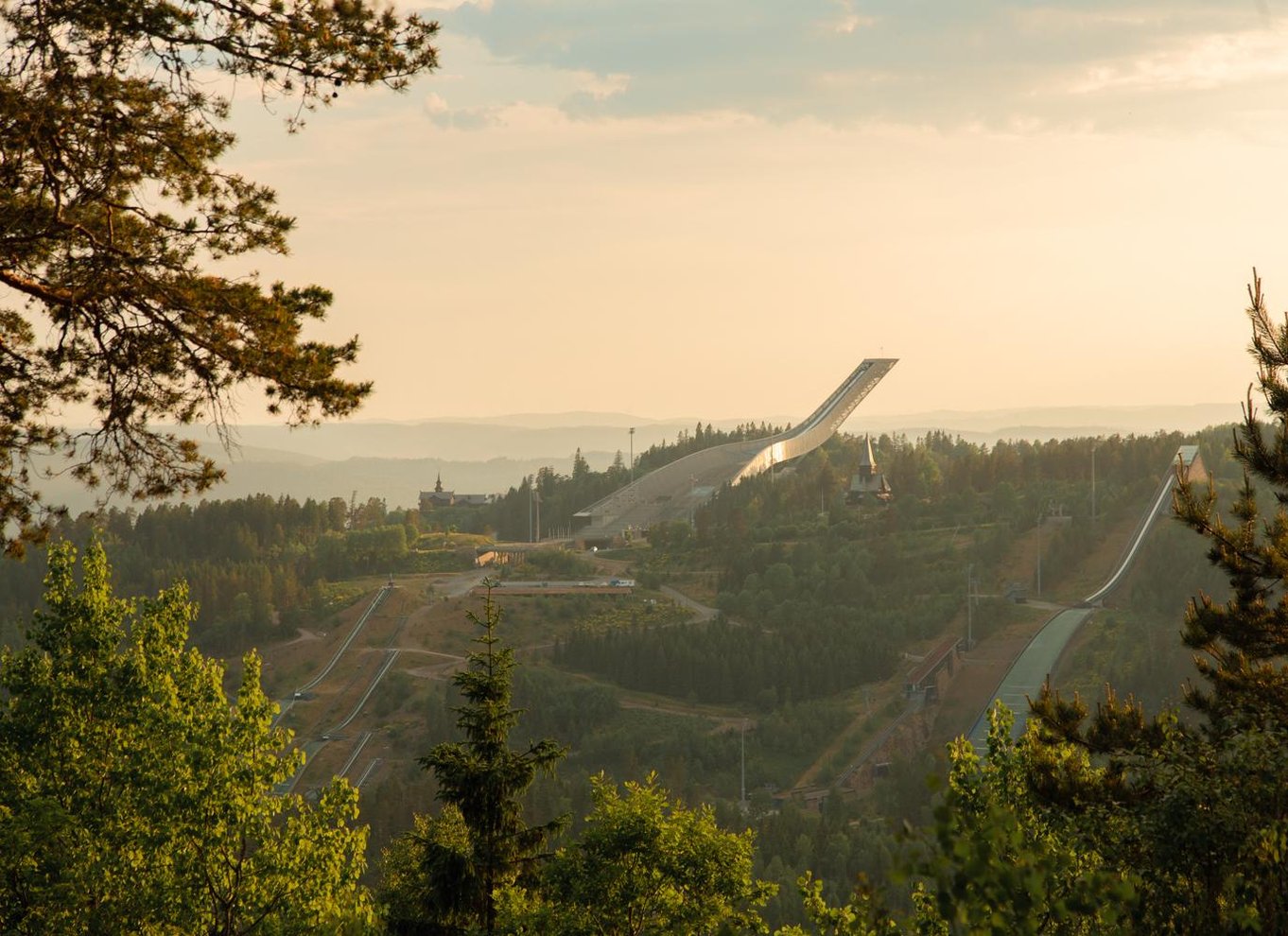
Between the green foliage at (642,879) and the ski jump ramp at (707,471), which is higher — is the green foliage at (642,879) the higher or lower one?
the lower one

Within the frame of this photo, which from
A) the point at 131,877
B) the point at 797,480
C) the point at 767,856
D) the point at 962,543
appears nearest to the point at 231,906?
the point at 131,877

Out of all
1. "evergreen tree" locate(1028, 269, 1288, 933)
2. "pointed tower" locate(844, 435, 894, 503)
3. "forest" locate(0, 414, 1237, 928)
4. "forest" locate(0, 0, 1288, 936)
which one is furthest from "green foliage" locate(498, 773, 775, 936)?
"pointed tower" locate(844, 435, 894, 503)

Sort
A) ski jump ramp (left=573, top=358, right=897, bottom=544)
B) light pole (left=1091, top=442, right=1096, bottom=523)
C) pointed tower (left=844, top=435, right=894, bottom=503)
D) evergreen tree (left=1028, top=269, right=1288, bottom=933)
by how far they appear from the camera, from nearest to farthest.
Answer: evergreen tree (left=1028, top=269, right=1288, bottom=933) → light pole (left=1091, top=442, right=1096, bottom=523) → pointed tower (left=844, top=435, right=894, bottom=503) → ski jump ramp (left=573, top=358, right=897, bottom=544)

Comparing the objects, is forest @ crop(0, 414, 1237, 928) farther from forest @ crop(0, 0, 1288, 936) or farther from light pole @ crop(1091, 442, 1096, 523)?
forest @ crop(0, 0, 1288, 936)

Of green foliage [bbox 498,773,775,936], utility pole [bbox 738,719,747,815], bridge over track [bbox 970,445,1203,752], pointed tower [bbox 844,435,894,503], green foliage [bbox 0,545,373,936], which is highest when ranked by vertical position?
pointed tower [bbox 844,435,894,503]

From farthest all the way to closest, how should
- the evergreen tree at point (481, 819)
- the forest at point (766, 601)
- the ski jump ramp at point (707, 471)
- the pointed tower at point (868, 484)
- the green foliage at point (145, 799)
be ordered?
the ski jump ramp at point (707, 471) → the pointed tower at point (868, 484) → the forest at point (766, 601) → the evergreen tree at point (481, 819) → the green foliage at point (145, 799)

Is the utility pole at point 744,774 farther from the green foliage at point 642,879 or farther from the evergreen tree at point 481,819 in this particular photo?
the evergreen tree at point 481,819

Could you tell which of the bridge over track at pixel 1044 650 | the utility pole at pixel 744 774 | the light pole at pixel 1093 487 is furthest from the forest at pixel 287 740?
the light pole at pixel 1093 487
